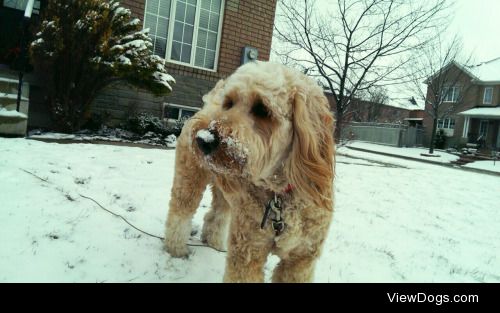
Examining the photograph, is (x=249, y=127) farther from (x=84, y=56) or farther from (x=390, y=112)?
(x=390, y=112)

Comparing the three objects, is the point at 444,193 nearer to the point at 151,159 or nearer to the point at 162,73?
the point at 151,159

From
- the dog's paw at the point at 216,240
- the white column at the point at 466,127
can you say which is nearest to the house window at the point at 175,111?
the dog's paw at the point at 216,240

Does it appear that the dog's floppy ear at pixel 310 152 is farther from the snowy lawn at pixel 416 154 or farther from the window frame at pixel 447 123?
the window frame at pixel 447 123

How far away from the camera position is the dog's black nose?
1.93 metres

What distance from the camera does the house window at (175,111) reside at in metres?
10.0

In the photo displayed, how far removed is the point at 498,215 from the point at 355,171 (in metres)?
3.38

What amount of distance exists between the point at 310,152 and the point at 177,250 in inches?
65.4

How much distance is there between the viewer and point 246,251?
2236 mm

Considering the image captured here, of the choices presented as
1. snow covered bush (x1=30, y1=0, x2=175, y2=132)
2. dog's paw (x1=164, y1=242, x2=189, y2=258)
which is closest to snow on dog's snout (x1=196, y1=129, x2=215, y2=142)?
dog's paw (x1=164, y1=242, x2=189, y2=258)

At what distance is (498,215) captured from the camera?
622cm

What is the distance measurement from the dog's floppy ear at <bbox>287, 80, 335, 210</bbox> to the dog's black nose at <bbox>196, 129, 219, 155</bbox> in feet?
1.70

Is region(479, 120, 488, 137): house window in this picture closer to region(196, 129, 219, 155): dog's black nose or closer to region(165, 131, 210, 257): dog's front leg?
region(165, 131, 210, 257): dog's front leg

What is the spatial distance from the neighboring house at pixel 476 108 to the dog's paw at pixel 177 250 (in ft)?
118
